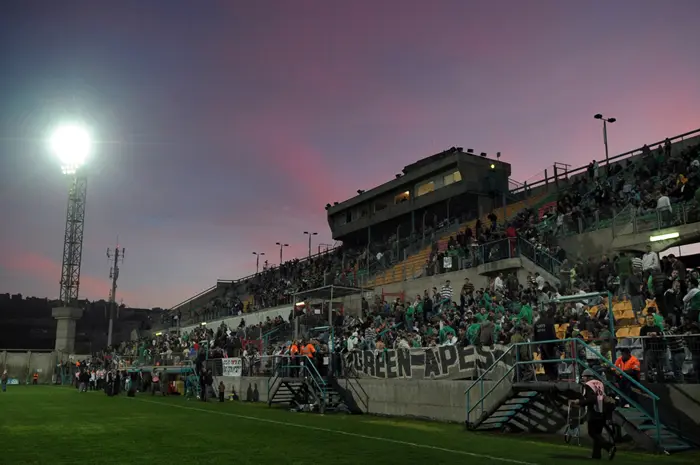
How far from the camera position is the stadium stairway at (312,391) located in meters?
25.0

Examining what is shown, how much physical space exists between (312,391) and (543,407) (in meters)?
11.0

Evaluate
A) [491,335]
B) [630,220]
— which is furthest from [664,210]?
[491,335]

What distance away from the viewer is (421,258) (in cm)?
4044

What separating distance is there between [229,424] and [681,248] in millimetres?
19146

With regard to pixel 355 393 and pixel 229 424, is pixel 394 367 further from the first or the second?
pixel 229 424

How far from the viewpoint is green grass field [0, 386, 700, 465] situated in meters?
12.3

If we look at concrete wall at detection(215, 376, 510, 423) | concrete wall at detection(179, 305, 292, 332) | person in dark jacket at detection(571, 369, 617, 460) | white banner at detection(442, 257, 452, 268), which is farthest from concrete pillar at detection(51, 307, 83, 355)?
person in dark jacket at detection(571, 369, 617, 460)

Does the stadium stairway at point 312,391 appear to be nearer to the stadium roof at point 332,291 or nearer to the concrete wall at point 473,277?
the stadium roof at point 332,291

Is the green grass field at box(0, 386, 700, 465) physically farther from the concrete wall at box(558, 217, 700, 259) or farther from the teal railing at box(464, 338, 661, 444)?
the concrete wall at box(558, 217, 700, 259)

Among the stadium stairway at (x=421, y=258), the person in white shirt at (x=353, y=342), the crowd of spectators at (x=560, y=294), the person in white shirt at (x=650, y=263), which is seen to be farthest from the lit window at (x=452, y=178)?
the person in white shirt at (x=650, y=263)

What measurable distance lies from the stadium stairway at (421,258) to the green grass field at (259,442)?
16.1 m

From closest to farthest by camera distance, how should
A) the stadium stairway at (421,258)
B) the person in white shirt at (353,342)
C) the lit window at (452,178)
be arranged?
the person in white shirt at (353,342), the stadium stairway at (421,258), the lit window at (452,178)

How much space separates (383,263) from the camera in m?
42.5

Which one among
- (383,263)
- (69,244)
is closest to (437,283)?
(383,263)
